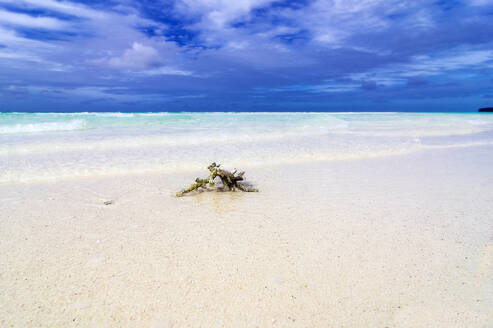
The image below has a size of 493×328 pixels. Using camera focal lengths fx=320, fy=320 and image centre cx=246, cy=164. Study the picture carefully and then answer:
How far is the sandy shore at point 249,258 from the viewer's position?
214 cm

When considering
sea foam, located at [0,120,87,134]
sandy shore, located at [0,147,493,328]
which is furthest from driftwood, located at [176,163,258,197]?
sea foam, located at [0,120,87,134]

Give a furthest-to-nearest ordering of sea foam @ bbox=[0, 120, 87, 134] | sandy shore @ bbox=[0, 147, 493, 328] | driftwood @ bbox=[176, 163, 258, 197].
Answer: sea foam @ bbox=[0, 120, 87, 134]
driftwood @ bbox=[176, 163, 258, 197]
sandy shore @ bbox=[0, 147, 493, 328]

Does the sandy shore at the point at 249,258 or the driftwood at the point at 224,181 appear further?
the driftwood at the point at 224,181

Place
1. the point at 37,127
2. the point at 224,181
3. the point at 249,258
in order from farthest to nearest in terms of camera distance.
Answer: the point at 37,127, the point at 224,181, the point at 249,258

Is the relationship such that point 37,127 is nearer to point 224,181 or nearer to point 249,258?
point 224,181

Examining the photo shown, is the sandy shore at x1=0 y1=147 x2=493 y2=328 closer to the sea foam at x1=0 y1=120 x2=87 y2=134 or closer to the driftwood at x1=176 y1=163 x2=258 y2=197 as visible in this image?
the driftwood at x1=176 y1=163 x2=258 y2=197

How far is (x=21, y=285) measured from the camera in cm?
244

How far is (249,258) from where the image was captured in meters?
2.84

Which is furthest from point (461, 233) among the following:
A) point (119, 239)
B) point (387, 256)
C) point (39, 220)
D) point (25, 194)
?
point (25, 194)

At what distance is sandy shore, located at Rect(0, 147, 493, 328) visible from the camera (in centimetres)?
214

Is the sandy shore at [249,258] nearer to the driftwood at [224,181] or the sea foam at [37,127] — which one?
the driftwood at [224,181]

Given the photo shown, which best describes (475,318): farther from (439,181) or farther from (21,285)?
Answer: (439,181)

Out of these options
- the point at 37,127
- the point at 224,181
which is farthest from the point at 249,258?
the point at 37,127

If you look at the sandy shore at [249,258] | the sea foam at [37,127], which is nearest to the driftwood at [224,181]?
the sandy shore at [249,258]
